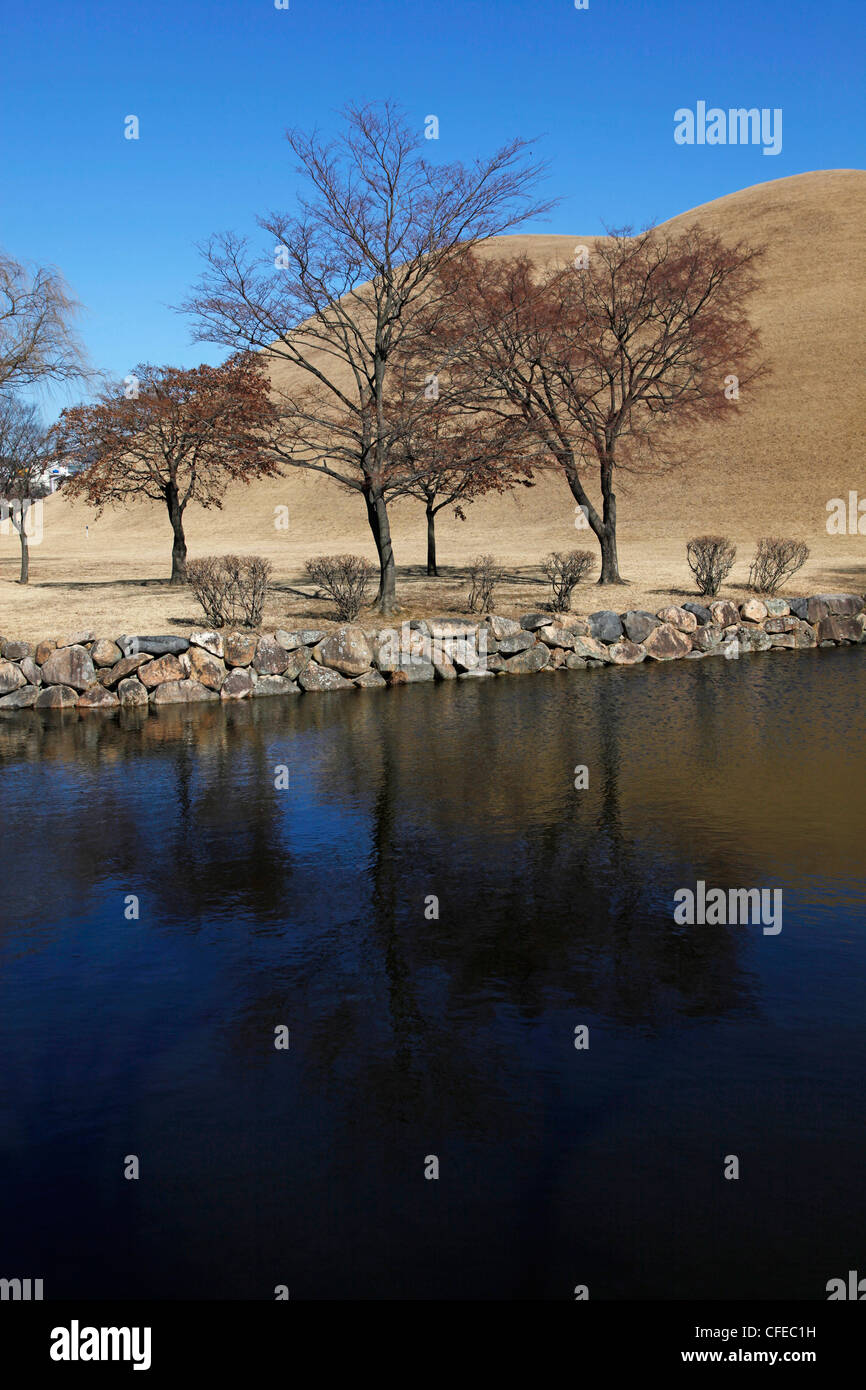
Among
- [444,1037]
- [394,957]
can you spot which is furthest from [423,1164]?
[394,957]

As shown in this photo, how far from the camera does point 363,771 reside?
48.2ft

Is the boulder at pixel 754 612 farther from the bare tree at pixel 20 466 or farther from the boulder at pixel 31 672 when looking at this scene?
the bare tree at pixel 20 466

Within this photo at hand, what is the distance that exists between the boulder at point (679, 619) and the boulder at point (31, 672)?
13.9 meters

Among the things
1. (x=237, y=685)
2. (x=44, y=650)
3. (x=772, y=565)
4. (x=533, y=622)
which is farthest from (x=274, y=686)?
(x=772, y=565)

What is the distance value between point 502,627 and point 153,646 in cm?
757

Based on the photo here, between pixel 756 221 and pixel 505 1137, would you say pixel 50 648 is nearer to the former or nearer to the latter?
pixel 505 1137

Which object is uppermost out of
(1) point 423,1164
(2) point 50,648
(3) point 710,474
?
(3) point 710,474

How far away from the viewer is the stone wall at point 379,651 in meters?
21.1

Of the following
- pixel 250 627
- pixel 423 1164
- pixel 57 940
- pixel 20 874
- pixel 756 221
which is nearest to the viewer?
pixel 423 1164

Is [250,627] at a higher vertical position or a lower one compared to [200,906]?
higher

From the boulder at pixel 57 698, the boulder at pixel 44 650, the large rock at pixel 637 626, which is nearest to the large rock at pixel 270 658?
the boulder at pixel 57 698

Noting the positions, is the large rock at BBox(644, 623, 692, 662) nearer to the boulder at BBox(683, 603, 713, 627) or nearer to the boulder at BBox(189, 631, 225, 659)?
the boulder at BBox(683, 603, 713, 627)
